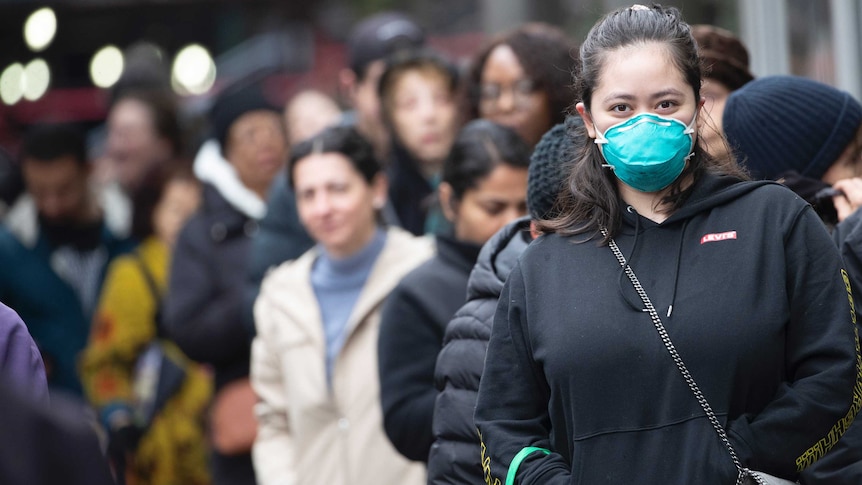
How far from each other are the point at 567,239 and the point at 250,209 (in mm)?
3804

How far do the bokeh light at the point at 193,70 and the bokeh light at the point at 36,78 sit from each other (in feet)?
4.82

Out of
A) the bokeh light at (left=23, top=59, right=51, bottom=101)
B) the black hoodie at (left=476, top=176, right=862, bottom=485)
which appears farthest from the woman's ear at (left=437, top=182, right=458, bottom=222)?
the bokeh light at (left=23, top=59, right=51, bottom=101)

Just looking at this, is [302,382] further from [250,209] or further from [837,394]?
[837,394]

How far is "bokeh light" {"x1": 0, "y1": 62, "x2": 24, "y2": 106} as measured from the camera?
15.6 metres

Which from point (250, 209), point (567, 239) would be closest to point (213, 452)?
point (250, 209)

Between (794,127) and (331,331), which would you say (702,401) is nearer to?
(794,127)

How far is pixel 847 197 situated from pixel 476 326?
96 centimetres

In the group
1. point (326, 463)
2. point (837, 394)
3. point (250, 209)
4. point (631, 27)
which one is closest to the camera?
point (837, 394)

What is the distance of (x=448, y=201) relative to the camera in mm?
4609

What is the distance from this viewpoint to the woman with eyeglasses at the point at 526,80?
535 centimetres

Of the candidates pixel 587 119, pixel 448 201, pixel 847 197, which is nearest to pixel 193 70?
Answer: pixel 448 201

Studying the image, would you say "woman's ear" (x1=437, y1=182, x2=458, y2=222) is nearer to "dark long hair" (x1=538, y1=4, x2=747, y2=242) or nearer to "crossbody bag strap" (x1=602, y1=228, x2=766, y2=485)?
"dark long hair" (x1=538, y1=4, x2=747, y2=242)

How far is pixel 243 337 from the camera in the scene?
6.04m

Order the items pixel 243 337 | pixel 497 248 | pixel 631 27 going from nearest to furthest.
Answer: pixel 631 27, pixel 497 248, pixel 243 337
